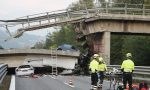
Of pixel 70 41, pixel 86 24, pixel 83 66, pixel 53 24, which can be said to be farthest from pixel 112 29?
pixel 70 41

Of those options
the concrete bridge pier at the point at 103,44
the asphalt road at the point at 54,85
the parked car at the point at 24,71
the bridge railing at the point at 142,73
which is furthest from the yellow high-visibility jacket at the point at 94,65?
the parked car at the point at 24,71

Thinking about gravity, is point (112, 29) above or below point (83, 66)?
above

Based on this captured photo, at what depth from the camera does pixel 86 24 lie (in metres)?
46.9

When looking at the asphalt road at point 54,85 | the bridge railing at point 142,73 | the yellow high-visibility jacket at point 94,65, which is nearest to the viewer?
the yellow high-visibility jacket at point 94,65

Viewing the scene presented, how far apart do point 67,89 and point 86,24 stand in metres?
24.3

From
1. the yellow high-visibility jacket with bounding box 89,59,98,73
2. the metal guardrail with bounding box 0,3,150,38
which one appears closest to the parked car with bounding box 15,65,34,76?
the metal guardrail with bounding box 0,3,150,38

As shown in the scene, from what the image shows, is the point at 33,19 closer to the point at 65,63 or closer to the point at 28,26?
the point at 28,26

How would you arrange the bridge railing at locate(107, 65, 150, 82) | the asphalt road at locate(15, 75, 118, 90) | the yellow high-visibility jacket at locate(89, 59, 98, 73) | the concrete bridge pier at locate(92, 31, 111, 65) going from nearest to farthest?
the yellow high-visibility jacket at locate(89, 59, 98, 73) < the asphalt road at locate(15, 75, 118, 90) < the bridge railing at locate(107, 65, 150, 82) < the concrete bridge pier at locate(92, 31, 111, 65)

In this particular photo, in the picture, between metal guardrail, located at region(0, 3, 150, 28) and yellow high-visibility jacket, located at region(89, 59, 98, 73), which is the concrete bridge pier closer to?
metal guardrail, located at region(0, 3, 150, 28)

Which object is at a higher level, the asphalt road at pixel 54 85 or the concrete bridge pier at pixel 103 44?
the concrete bridge pier at pixel 103 44

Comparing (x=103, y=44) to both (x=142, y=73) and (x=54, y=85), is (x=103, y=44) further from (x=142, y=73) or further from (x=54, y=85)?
(x=54, y=85)

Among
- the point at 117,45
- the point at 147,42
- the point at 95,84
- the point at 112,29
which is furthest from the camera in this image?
the point at 117,45

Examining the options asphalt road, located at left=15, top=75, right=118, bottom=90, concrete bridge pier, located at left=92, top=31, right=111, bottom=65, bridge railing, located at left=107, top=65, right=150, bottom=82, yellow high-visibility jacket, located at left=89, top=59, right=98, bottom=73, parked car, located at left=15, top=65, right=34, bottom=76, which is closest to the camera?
yellow high-visibility jacket, located at left=89, top=59, right=98, bottom=73

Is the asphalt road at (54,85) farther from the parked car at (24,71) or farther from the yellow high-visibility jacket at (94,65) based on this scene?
the parked car at (24,71)
